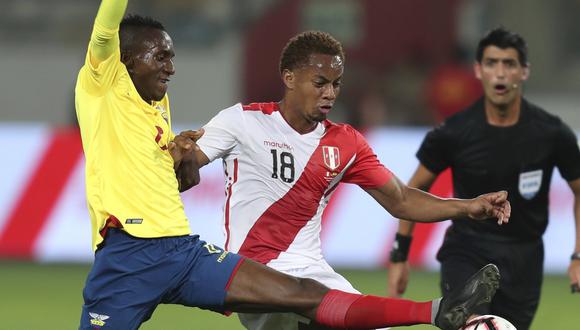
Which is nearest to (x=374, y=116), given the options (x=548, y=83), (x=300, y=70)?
(x=548, y=83)

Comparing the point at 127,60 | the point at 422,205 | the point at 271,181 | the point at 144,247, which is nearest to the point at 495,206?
the point at 422,205

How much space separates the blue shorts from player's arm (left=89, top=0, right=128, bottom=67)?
2.69 ft

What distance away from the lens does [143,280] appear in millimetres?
5746

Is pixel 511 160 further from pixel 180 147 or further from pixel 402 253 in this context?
pixel 180 147

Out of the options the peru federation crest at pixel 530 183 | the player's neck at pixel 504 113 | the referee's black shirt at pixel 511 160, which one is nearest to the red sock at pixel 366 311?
the referee's black shirt at pixel 511 160

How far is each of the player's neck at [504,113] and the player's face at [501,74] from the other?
0.08 ft

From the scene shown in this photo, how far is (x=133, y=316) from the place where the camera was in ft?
18.8

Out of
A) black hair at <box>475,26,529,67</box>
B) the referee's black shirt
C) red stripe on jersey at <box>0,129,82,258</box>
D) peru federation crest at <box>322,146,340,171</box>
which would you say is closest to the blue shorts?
peru federation crest at <box>322,146,340,171</box>

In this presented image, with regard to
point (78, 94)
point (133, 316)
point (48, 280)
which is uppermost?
point (78, 94)

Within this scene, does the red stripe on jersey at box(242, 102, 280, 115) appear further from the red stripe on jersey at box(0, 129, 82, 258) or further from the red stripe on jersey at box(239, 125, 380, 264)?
the red stripe on jersey at box(0, 129, 82, 258)

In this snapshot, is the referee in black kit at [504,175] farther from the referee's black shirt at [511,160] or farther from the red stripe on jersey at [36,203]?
the red stripe on jersey at [36,203]

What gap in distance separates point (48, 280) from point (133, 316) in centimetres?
625

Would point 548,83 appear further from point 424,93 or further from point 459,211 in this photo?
point 459,211

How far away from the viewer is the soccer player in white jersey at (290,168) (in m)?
6.22
